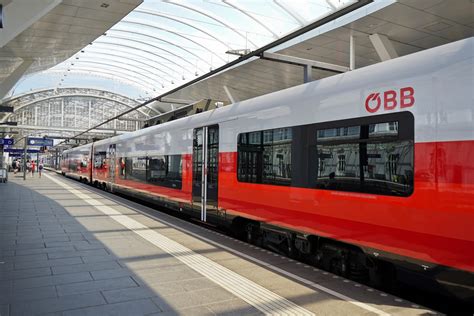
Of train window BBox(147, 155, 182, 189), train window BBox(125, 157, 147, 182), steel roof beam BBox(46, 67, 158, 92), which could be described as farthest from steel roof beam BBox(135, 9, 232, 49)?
steel roof beam BBox(46, 67, 158, 92)

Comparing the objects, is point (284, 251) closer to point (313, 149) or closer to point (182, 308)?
point (313, 149)

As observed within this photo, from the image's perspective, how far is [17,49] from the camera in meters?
13.7

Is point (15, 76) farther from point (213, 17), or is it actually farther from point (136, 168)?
point (213, 17)

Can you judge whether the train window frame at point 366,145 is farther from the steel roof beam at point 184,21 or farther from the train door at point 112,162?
the train door at point 112,162

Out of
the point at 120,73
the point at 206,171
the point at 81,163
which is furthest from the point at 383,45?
the point at 120,73

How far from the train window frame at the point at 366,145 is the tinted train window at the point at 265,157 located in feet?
2.02

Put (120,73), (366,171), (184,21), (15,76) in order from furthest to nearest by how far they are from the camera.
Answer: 1. (120,73)
2. (184,21)
3. (15,76)
4. (366,171)

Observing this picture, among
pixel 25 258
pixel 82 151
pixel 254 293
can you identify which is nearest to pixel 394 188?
pixel 254 293

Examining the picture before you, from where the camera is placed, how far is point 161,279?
5082 mm

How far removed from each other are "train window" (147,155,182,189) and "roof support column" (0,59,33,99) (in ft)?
23.6

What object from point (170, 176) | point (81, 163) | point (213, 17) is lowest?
point (170, 176)

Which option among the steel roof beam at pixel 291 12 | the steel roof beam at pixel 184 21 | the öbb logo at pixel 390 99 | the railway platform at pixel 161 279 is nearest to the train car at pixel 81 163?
the steel roof beam at pixel 184 21

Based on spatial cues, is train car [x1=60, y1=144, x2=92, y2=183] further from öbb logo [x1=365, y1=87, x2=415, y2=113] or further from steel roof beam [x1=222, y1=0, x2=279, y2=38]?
öbb logo [x1=365, y1=87, x2=415, y2=113]

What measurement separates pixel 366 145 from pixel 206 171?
495 cm
